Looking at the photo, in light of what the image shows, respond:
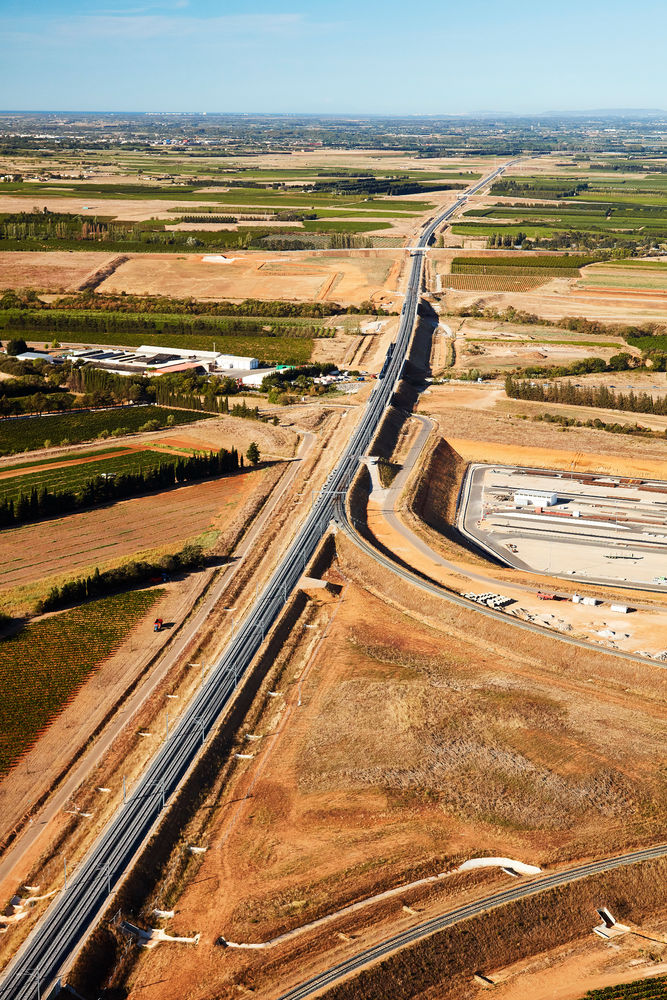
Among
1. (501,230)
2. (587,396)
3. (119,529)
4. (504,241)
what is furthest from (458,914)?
(501,230)

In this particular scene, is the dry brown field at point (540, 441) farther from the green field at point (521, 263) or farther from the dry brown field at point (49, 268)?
the dry brown field at point (49, 268)

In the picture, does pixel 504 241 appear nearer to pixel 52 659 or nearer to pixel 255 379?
pixel 255 379

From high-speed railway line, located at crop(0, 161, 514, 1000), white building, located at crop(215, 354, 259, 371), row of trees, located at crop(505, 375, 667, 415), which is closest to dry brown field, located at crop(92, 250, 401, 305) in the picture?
white building, located at crop(215, 354, 259, 371)

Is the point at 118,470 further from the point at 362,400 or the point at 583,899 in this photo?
the point at 583,899

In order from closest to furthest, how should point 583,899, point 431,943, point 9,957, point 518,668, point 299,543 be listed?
point 9,957 → point 431,943 → point 583,899 → point 518,668 → point 299,543

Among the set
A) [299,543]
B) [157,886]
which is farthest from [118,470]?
[157,886]

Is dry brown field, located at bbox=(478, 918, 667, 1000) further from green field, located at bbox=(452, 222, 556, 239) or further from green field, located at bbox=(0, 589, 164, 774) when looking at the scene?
green field, located at bbox=(452, 222, 556, 239)
